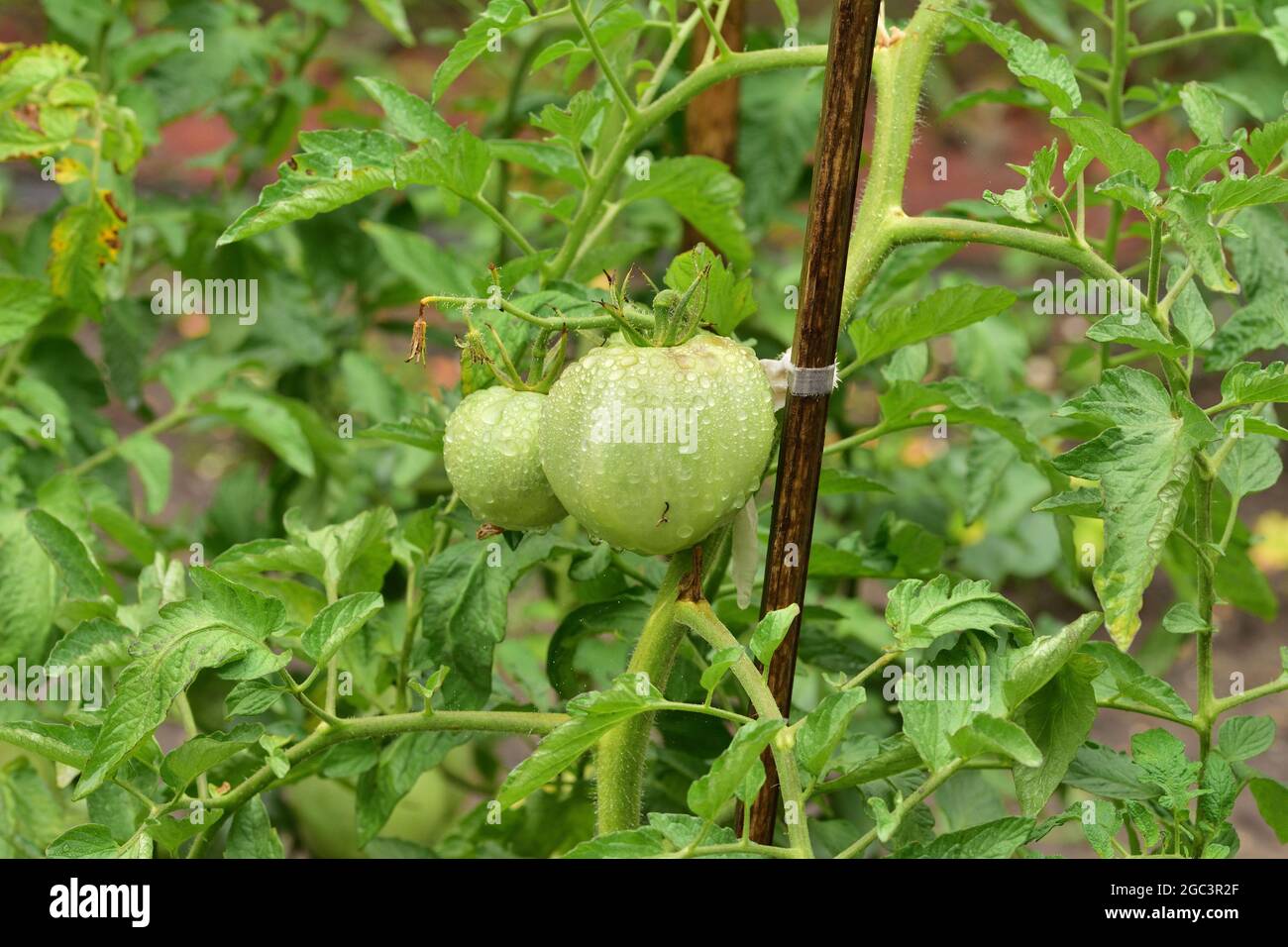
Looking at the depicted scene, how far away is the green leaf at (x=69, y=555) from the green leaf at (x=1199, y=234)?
764 millimetres

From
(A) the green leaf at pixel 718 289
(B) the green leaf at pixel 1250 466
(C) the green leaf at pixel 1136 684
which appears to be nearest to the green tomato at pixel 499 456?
(A) the green leaf at pixel 718 289

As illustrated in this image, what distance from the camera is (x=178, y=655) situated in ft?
2.43

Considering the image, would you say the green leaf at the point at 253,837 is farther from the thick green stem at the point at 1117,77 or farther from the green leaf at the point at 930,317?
the thick green stem at the point at 1117,77

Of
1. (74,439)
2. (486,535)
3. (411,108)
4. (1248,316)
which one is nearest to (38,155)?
(74,439)

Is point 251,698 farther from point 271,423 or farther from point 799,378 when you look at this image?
point 271,423

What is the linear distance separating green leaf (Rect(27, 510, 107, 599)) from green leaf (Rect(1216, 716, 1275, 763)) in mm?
780

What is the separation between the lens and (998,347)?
1.34 meters

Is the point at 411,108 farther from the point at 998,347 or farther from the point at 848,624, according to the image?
the point at 848,624

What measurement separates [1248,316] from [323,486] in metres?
1.05

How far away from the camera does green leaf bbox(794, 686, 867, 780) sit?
2.25 ft

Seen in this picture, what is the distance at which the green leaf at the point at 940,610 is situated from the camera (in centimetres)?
73

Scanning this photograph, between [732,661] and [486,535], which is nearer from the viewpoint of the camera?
[732,661]

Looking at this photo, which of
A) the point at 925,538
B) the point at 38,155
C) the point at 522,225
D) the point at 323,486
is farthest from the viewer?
the point at 522,225
